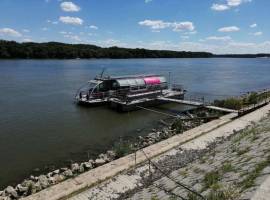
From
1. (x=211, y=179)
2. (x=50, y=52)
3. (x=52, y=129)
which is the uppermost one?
(x=50, y=52)

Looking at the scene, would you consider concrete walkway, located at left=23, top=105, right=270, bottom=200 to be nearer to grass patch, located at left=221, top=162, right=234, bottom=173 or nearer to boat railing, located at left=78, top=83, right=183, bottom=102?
grass patch, located at left=221, top=162, right=234, bottom=173

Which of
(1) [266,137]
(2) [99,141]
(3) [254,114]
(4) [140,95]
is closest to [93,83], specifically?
(4) [140,95]

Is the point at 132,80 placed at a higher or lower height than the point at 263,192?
lower

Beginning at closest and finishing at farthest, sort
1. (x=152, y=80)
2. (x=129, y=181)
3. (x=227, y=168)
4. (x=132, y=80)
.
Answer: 1. (x=227, y=168)
2. (x=129, y=181)
3. (x=132, y=80)
4. (x=152, y=80)

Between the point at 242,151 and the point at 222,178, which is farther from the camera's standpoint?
the point at 242,151

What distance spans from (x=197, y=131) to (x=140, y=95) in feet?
47.6

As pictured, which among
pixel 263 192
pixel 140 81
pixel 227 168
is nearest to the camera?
pixel 263 192

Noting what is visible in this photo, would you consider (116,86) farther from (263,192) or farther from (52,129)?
(263,192)

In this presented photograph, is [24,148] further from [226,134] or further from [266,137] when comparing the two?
[266,137]

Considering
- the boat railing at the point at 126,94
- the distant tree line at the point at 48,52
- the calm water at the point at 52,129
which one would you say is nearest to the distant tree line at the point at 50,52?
the distant tree line at the point at 48,52

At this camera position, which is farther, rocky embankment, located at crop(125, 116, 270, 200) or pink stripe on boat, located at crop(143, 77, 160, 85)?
pink stripe on boat, located at crop(143, 77, 160, 85)

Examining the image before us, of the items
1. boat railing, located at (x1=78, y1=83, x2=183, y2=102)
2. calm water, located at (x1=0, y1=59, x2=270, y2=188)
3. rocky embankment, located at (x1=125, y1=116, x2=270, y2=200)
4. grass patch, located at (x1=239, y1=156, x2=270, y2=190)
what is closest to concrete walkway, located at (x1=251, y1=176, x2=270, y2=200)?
rocky embankment, located at (x1=125, y1=116, x2=270, y2=200)

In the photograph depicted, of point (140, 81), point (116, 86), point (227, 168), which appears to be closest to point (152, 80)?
point (140, 81)

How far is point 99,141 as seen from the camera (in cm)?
1956
